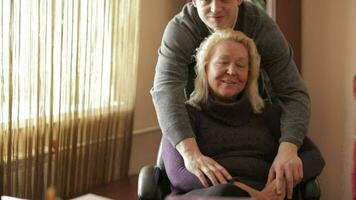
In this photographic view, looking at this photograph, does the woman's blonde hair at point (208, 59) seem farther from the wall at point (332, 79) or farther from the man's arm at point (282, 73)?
the wall at point (332, 79)

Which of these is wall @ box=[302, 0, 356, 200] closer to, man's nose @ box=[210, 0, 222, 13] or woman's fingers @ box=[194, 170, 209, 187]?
man's nose @ box=[210, 0, 222, 13]

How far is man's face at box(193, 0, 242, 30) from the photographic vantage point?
2006 millimetres

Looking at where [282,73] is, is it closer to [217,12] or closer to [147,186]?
[217,12]

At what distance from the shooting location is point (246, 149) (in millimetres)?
1963

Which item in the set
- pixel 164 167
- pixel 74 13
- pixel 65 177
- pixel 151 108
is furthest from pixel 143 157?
pixel 164 167

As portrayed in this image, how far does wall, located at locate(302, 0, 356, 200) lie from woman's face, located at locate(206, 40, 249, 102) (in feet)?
3.45

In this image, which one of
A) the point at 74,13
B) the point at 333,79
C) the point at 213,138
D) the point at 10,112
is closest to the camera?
the point at 213,138

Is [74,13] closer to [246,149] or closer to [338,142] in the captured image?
[246,149]

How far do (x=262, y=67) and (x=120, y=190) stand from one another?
52.7 inches

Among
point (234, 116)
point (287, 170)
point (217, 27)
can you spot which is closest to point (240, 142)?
point (234, 116)

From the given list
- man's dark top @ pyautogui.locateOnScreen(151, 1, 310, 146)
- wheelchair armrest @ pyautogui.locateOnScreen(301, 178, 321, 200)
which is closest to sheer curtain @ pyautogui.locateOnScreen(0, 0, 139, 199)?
man's dark top @ pyautogui.locateOnScreen(151, 1, 310, 146)

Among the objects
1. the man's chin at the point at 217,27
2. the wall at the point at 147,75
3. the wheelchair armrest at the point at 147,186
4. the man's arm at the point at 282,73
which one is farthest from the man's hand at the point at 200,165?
the wall at the point at 147,75

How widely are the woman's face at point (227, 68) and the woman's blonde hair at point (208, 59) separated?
17 mm

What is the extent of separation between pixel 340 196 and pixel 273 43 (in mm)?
1372
